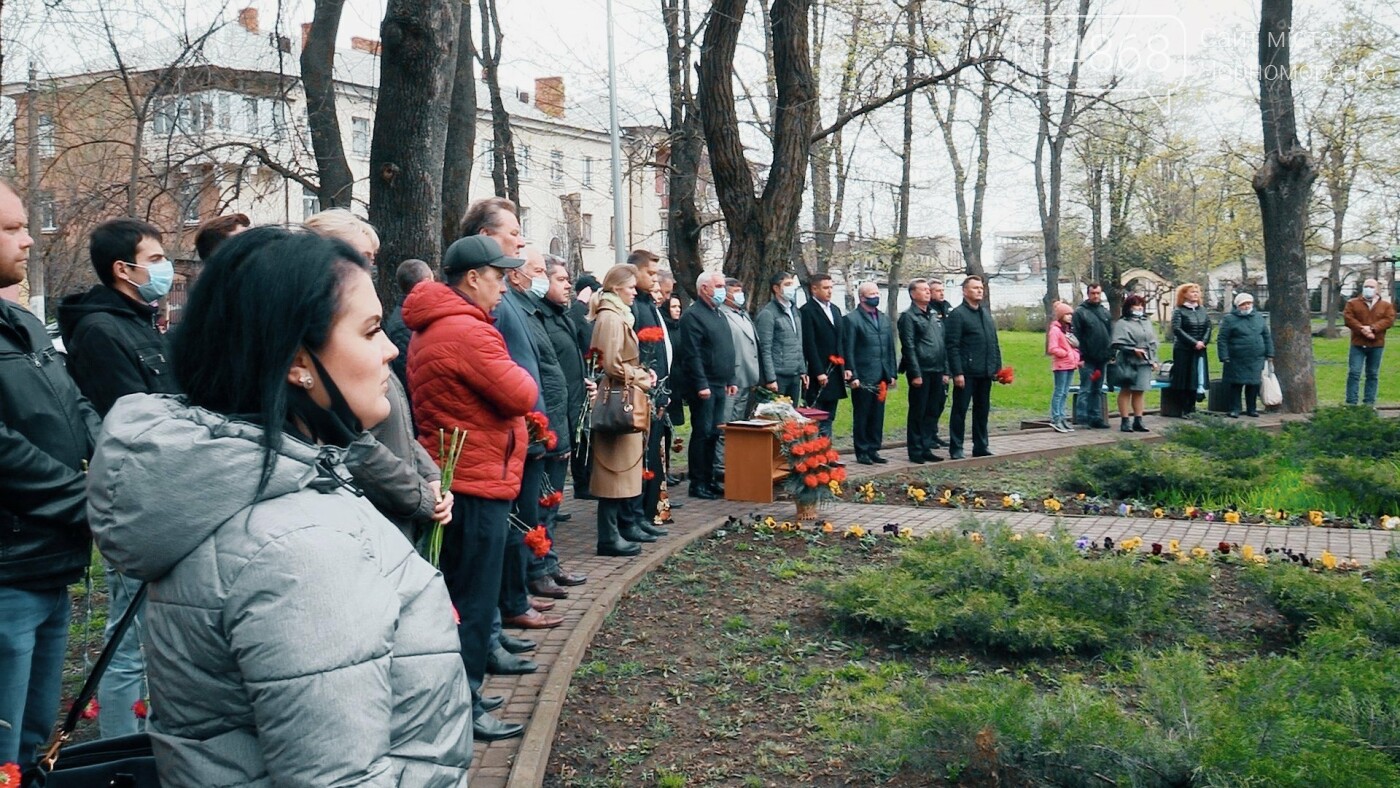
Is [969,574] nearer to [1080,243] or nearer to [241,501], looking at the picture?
[241,501]

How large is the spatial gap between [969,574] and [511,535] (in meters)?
2.55

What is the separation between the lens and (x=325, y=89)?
14.8 meters

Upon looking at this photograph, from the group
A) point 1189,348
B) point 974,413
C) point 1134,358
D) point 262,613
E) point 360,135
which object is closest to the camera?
point 262,613

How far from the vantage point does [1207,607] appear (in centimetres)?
708

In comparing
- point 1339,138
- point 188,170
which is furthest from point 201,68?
point 1339,138

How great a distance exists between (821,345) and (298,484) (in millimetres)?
12166

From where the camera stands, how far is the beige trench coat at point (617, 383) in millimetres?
8578

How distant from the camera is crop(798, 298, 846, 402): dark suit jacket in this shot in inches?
541

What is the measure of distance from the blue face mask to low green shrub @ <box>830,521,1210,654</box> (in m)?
3.83

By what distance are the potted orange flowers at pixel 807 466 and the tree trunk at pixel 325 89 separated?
6.97 meters

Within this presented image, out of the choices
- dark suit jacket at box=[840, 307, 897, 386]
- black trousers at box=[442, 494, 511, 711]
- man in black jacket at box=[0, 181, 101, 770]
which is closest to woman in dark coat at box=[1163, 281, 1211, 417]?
dark suit jacket at box=[840, 307, 897, 386]

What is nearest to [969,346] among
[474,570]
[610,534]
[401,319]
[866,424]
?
[866,424]

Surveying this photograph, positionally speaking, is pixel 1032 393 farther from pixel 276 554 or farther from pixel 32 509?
pixel 276 554

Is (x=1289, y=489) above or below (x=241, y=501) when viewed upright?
below
